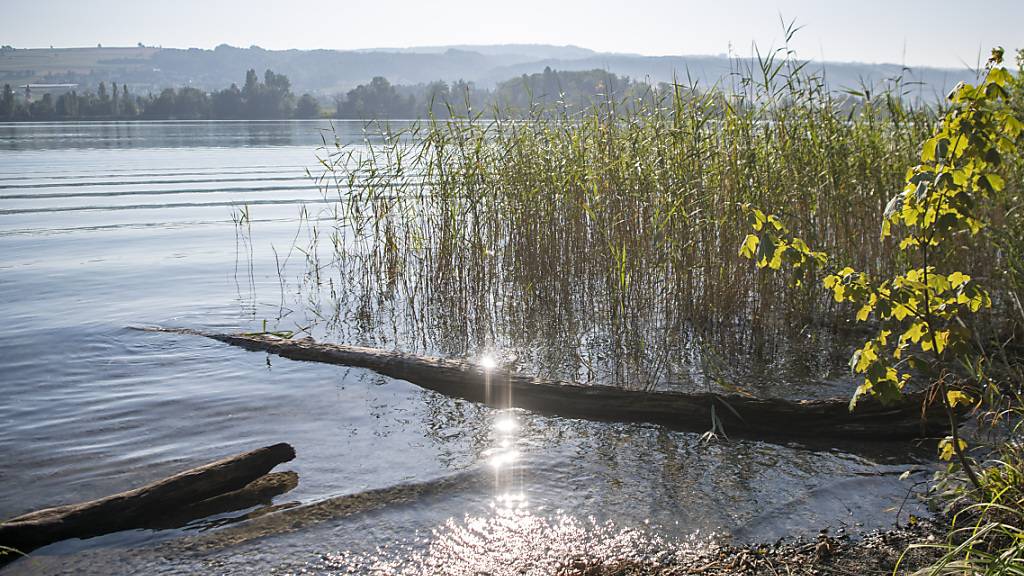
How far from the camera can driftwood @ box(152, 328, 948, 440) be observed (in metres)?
5.24

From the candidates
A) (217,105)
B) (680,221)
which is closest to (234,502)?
(680,221)

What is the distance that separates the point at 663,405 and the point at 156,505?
324 cm

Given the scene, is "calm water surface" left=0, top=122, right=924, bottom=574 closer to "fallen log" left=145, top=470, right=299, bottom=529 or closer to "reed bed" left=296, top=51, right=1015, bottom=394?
"fallen log" left=145, top=470, right=299, bottom=529

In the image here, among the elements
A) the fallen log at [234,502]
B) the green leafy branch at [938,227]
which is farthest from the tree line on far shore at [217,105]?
the green leafy branch at [938,227]

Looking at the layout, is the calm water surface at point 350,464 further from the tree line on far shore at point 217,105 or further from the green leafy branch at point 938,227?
the tree line on far shore at point 217,105

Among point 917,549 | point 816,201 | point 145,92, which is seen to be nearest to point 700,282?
point 816,201

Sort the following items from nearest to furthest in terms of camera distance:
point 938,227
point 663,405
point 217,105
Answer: point 938,227 → point 663,405 → point 217,105

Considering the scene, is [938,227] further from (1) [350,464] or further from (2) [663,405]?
(1) [350,464]

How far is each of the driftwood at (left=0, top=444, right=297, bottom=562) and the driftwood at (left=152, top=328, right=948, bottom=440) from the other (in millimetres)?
1919

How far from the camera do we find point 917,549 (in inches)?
151

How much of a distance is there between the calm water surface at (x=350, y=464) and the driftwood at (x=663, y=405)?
0.41 feet

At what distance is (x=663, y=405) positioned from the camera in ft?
18.4

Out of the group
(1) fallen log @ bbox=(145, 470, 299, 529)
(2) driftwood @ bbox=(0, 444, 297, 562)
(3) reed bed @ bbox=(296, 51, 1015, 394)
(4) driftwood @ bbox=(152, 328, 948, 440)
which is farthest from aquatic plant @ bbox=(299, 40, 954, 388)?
(2) driftwood @ bbox=(0, 444, 297, 562)

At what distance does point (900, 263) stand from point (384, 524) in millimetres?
5319
